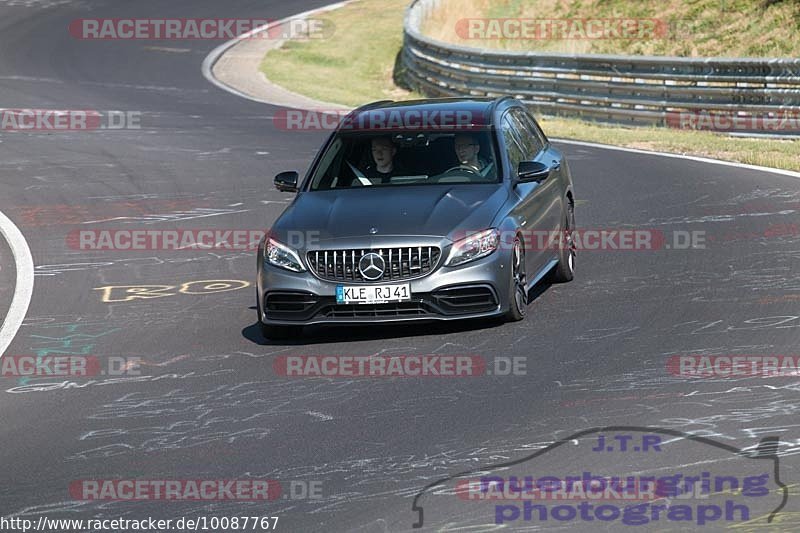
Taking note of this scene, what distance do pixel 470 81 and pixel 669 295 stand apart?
17297 mm

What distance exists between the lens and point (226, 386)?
30.8 feet

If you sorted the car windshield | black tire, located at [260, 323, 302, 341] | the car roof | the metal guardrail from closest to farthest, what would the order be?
A: black tire, located at [260, 323, 302, 341]
the car windshield
the car roof
the metal guardrail

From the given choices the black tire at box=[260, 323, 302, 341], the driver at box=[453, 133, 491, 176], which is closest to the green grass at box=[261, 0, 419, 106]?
the driver at box=[453, 133, 491, 176]

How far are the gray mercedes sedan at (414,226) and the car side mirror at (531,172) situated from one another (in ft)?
0.03

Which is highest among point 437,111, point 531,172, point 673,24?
point 673,24

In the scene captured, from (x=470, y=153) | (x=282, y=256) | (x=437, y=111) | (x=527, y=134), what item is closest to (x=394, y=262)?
(x=282, y=256)

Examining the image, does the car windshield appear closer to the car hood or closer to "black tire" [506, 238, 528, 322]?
the car hood

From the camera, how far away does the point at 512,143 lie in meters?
12.0

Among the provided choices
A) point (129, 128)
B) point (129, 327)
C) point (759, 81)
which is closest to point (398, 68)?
point (129, 128)

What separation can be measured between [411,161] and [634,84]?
13435 millimetres

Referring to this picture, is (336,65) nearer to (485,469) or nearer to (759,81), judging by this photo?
(759,81)

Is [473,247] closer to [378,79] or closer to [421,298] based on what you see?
[421,298]

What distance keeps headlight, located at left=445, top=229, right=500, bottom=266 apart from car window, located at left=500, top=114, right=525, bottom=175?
46.4 inches

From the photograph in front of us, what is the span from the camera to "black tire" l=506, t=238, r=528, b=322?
1061cm
